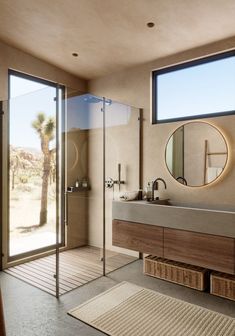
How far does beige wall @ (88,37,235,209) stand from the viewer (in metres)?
3.00

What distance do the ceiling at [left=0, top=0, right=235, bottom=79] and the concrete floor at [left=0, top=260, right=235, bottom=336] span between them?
283 cm

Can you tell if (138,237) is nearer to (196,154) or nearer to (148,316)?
(148,316)

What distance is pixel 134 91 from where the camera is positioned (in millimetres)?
3801

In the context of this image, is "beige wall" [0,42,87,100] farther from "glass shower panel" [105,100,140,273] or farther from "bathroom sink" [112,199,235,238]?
"bathroom sink" [112,199,235,238]

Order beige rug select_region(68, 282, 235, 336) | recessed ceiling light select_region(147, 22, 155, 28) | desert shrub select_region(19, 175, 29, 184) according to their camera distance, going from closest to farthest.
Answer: beige rug select_region(68, 282, 235, 336) < recessed ceiling light select_region(147, 22, 155, 28) < desert shrub select_region(19, 175, 29, 184)

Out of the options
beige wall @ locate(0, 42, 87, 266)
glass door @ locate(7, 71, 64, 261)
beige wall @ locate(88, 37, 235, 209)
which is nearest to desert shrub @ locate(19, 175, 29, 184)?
glass door @ locate(7, 71, 64, 261)

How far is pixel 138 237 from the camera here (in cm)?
310

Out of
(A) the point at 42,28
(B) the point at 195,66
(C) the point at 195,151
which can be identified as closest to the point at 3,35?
(A) the point at 42,28

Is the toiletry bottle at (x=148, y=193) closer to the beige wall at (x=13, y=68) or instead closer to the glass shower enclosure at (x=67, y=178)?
the glass shower enclosure at (x=67, y=178)

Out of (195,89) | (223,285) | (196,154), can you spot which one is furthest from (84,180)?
(223,285)

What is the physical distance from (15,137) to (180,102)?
226cm

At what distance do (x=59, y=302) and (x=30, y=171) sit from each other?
1.76m

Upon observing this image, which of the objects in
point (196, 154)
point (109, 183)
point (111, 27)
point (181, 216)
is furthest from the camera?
point (109, 183)

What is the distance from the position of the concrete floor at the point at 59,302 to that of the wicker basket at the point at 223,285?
6 cm
